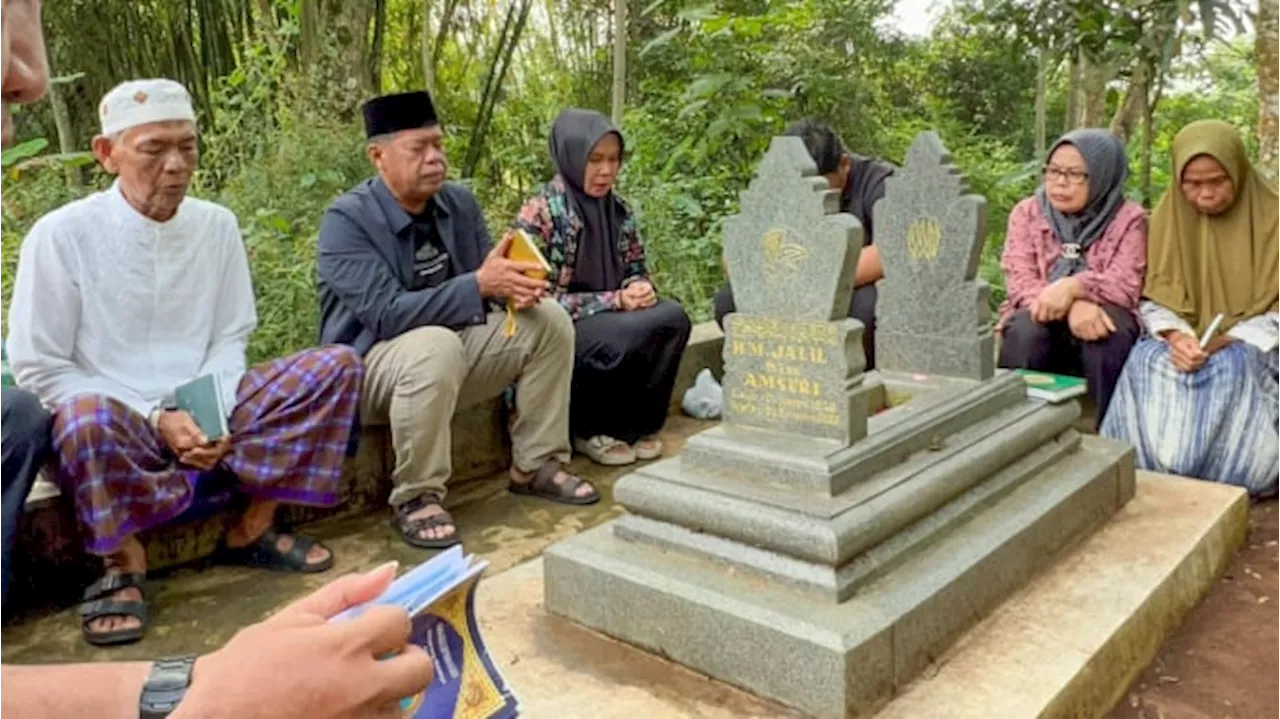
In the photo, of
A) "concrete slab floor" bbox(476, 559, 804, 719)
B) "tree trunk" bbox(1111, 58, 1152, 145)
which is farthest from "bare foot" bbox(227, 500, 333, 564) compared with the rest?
"tree trunk" bbox(1111, 58, 1152, 145)

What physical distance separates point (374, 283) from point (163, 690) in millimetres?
2420

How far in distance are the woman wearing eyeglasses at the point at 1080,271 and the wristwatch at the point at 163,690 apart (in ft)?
11.3

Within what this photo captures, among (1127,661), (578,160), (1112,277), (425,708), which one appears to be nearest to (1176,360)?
(1112,277)

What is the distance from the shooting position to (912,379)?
11.0 feet

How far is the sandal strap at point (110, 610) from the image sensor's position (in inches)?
112

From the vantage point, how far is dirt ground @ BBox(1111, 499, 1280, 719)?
2475 millimetres

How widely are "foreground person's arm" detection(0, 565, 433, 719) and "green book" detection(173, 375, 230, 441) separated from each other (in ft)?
6.05

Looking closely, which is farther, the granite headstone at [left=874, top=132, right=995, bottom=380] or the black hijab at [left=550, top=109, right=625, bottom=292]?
the black hijab at [left=550, top=109, right=625, bottom=292]

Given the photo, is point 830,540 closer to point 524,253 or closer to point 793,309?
point 793,309

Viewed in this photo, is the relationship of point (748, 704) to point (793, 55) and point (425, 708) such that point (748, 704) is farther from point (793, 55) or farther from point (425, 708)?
point (793, 55)

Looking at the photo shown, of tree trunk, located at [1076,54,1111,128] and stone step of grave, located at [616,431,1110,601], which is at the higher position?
tree trunk, located at [1076,54,1111,128]

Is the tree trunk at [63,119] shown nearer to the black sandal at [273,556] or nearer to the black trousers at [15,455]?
the black sandal at [273,556]

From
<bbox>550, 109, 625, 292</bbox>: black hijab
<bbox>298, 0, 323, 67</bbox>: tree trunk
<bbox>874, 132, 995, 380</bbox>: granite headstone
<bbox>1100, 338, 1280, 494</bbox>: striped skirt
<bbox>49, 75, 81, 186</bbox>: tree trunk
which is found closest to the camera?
<bbox>874, 132, 995, 380</bbox>: granite headstone

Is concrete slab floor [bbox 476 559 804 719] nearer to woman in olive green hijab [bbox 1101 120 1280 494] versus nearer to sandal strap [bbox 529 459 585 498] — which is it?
sandal strap [bbox 529 459 585 498]
